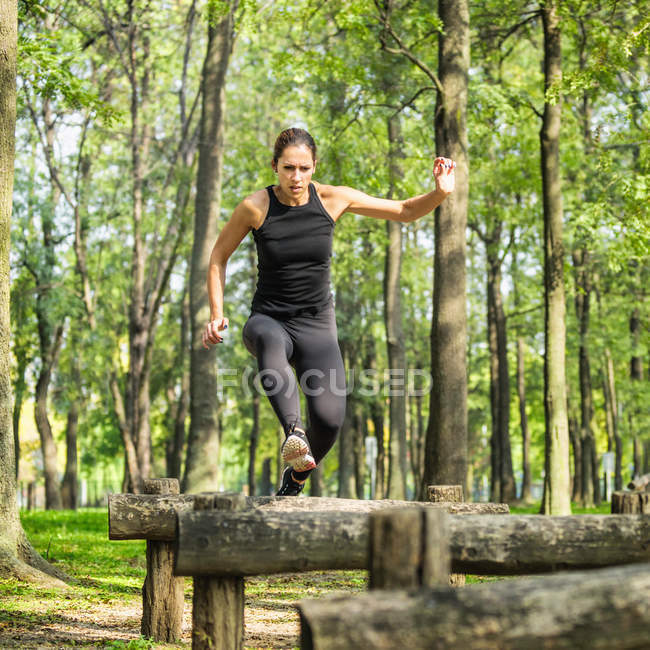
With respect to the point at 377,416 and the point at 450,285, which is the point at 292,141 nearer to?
the point at 450,285

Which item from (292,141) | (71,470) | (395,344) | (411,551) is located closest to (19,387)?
(71,470)

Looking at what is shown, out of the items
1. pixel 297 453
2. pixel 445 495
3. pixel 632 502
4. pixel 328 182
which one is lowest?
pixel 445 495

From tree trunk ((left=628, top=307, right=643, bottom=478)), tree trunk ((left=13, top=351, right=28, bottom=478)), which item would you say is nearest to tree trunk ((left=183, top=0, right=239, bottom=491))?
tree trunk ((left=13, top=351, right=28, bottom=478))

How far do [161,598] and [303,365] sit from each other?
1757 millimetres

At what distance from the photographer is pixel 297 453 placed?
555cm

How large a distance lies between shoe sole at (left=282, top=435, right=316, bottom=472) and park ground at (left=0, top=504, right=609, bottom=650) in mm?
1213

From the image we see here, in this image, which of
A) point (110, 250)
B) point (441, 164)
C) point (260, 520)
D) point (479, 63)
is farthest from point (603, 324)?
point (260, 520)

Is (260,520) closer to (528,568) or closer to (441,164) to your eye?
(528,568)

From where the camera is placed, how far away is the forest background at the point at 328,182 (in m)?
16.6

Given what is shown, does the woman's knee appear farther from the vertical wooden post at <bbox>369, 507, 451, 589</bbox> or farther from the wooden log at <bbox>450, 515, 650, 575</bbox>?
the vertical wooden post at <bbox>369, 507, 451, 589</bbox>

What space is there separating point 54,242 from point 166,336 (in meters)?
9.73

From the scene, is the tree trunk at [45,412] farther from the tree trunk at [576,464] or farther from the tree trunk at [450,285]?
the tree trunk at [450,285]

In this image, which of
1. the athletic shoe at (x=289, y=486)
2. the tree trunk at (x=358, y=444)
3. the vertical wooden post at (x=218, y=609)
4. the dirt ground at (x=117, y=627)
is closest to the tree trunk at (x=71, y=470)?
the tree trunk at (x=358, y=444)

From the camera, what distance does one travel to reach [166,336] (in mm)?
35781
